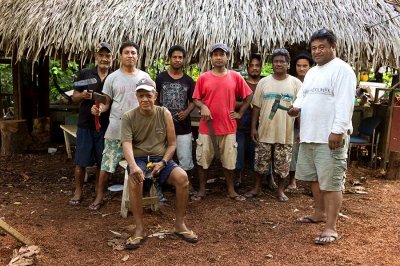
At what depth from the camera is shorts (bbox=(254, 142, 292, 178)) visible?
15.6 ft

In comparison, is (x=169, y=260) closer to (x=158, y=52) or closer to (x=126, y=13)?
(x=158, y=52)

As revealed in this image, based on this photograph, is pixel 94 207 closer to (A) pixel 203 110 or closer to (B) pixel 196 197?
(B) pixel 196 197

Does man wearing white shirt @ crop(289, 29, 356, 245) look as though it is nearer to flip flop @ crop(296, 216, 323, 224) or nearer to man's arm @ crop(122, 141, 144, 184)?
flip flop @ crop(296, 216, 323, 224)

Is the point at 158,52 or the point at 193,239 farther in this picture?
the point at 158,52

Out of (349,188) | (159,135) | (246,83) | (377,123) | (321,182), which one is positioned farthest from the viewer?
(377,123)

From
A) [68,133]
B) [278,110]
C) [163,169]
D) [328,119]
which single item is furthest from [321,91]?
[68,133]

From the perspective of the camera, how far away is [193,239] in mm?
3660

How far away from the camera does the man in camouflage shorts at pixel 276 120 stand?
4.69 m

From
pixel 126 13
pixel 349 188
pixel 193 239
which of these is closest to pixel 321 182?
pixel 193 239

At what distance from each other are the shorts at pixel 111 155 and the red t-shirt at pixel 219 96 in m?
1.06

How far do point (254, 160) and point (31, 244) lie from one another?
273 centimetres

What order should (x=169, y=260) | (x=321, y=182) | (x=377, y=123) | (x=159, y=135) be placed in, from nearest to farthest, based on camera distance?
(x=169, y=260) → (x=321, y=182) → (x=159, y=135) → (x=377, y=123)

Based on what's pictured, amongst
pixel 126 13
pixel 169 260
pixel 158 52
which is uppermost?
pixel 126 13

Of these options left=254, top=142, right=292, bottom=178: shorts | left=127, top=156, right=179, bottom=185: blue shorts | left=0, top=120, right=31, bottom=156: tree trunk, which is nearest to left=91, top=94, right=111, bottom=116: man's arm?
left=127, top=156, right=179, bottom=185: blue shorts
